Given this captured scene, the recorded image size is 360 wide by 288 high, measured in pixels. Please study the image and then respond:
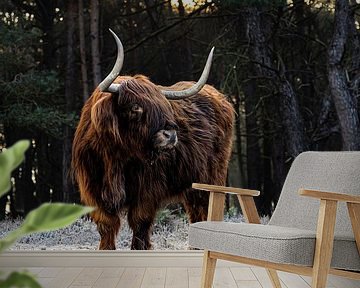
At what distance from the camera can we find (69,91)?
3.71 metres

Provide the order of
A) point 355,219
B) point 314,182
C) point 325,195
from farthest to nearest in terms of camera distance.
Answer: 1. point 314,182
2. point 355,219
3. point 325,195

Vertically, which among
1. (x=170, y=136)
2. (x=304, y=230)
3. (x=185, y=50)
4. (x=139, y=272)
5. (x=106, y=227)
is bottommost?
(x=139, y=272)

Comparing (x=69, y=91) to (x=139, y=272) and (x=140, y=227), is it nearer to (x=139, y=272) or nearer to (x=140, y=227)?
(x=140, y=227)

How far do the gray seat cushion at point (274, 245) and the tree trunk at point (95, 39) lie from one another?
1533mm

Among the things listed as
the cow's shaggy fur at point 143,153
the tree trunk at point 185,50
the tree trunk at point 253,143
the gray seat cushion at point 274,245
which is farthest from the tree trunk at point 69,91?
the gray seat cushion at point 274,245

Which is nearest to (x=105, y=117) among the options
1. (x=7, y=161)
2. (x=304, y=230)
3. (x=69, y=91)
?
(x=69, y=91)

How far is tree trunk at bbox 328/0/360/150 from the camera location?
378 cm

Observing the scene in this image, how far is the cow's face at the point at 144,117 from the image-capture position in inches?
127

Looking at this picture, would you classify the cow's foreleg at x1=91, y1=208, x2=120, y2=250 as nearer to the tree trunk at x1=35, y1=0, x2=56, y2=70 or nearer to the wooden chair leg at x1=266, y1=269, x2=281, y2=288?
the tree trunk at x1=35, y1=0, x2=56, y2=70

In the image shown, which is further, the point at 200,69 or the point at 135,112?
the point at 200,69

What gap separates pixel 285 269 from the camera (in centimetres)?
222

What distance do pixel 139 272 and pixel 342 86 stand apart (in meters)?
1.55

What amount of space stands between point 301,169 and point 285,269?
0.69 metres

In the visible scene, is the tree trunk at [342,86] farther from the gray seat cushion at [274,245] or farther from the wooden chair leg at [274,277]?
the gray seat cushion at [274,245]
